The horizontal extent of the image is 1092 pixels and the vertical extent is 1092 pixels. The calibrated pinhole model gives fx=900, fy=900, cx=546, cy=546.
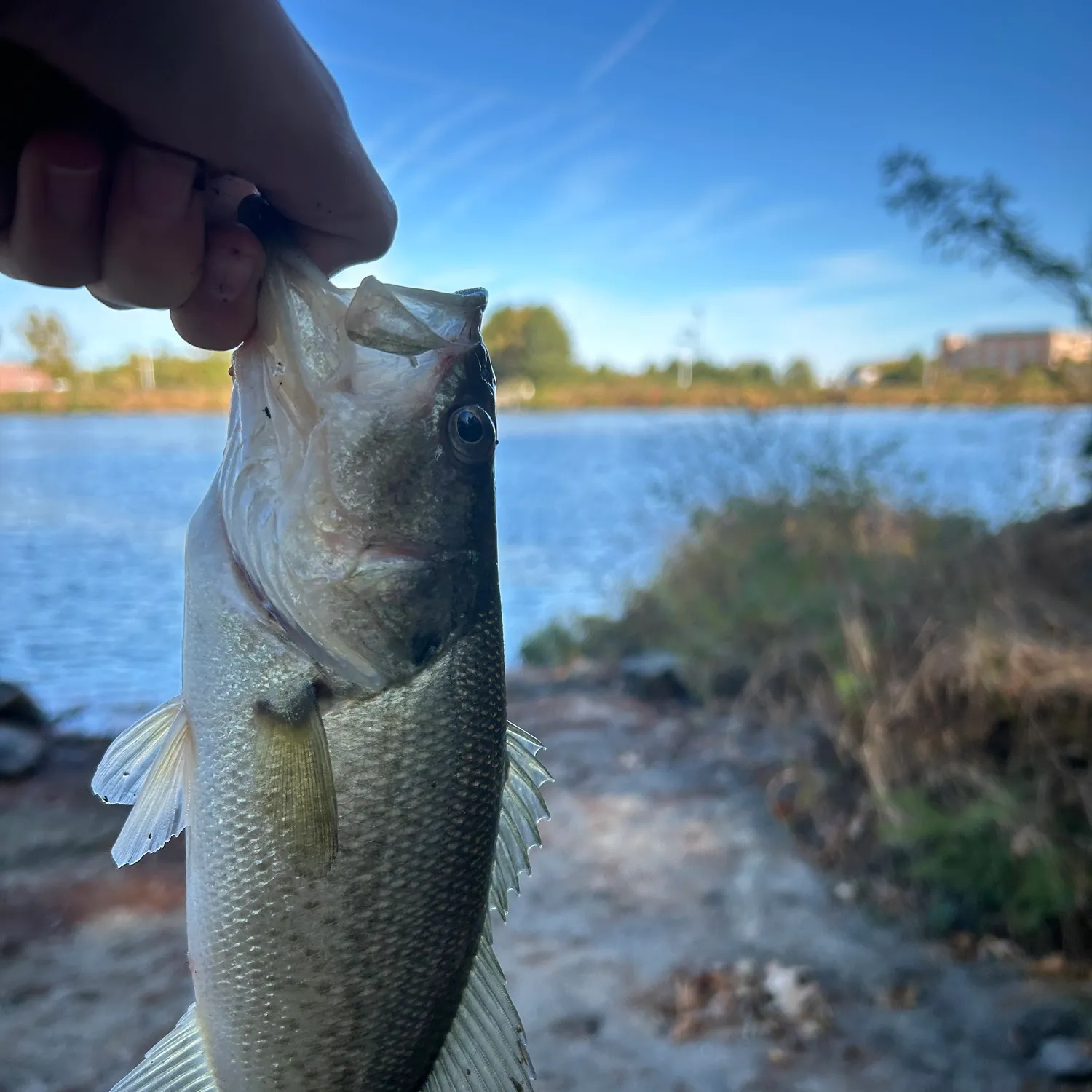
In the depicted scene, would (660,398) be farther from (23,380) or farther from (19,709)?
(23,380)

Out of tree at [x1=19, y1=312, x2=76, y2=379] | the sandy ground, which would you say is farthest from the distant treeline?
the sandy ground

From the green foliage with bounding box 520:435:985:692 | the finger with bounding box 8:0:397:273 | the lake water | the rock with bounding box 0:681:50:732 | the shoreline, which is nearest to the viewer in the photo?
the finger with bounding box 8:0:397:273

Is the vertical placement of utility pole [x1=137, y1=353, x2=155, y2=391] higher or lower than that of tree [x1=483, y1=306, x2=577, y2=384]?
lower

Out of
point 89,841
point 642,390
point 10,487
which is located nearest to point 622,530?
point 642,390

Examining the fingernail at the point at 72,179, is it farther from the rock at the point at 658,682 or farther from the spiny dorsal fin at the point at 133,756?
the rock at the point at 658,682

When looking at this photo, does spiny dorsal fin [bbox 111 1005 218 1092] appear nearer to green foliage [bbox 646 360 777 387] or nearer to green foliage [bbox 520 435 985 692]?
green foliage [bbox 520 435 985 692]

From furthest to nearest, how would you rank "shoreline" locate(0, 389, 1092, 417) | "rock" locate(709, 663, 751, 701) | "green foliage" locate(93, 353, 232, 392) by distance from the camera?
"rock" locate(709, 663, 751, 701) → "shoreline" locate(0, 389, 1092, 417) → "green foliage" locate(93, 353, 232, 392)
